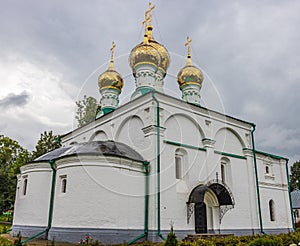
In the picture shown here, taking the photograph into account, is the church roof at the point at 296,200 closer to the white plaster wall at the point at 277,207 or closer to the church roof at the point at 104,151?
the white plaster wall at the point at 277,207

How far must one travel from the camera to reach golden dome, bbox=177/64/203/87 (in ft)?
58.9

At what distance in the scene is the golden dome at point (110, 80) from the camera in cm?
1773

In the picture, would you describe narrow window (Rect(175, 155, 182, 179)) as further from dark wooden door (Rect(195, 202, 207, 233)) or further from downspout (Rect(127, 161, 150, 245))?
downspout (Rect(127, 161, 150, 245))

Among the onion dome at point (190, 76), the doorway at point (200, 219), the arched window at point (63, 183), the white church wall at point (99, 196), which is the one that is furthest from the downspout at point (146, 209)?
the onion dome at point (190, 76)

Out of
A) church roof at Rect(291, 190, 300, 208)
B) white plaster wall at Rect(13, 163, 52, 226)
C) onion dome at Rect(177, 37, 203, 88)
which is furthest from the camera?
church roof at Rect(291, 190, 300, 208)

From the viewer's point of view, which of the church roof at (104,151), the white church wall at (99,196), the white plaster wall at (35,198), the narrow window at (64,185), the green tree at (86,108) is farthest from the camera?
the green tree at (86,108)

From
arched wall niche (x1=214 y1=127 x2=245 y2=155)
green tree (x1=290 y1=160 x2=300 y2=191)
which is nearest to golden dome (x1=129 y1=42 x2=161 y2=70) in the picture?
arched wall niche (x1=214 y1=127 x2=245 y2=155)

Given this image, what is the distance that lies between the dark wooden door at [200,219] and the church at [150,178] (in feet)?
0.13

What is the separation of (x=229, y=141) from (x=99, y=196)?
24.8 feet

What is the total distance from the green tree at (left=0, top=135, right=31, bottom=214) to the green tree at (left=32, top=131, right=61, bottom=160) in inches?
61.1

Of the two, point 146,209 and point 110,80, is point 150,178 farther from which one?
point 110,80

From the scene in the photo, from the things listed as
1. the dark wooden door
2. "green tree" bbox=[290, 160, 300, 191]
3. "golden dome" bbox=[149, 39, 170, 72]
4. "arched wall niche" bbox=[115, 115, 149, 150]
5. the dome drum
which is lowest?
the dark wooden door

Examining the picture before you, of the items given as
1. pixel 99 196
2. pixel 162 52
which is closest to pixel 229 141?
pixel 162 52

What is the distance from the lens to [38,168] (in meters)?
11.8
